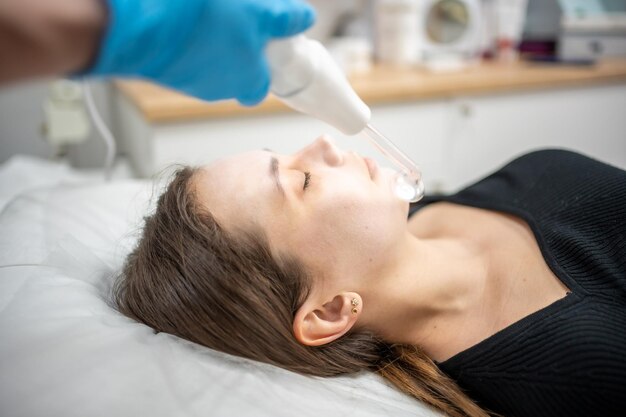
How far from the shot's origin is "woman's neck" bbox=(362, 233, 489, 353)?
95 cm

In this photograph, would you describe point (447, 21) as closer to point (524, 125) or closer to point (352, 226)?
point (524, 125)

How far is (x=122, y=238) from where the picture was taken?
1.09 m

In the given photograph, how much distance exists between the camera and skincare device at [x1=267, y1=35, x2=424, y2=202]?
2.00ft

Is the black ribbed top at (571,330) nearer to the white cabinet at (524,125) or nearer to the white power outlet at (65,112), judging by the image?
the white cabinet at (524,125)

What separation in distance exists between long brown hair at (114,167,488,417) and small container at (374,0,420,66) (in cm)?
132

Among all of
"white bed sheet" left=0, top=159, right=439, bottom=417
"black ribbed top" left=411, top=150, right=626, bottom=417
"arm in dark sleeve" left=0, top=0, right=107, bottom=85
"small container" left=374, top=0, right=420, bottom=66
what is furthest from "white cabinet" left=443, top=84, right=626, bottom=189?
"arm in dark sleeve" left=0, top=0, right=107, bottom=85

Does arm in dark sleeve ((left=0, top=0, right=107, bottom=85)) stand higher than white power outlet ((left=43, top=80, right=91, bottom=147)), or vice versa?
arm in dark sleeve ((left=0, top=0, right=107, bottom=85))

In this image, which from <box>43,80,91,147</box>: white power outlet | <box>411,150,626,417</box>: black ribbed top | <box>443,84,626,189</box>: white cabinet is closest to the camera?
<box>411,150,626,417</box>: black ribbed top

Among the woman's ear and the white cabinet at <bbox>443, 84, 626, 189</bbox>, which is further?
the white cabinet at <bbox>443, 84, 626, 189</bbox>

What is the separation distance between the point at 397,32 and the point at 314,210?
1.32m

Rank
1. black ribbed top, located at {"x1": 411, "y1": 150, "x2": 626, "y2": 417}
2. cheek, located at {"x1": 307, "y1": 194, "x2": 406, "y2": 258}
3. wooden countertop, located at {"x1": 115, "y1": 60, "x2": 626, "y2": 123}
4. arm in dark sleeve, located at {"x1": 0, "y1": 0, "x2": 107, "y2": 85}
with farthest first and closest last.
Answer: wooden countertop, located at {"x1": 115, "y1": 60, "x2": 626, "y2": 123}
cheek, located at {"x1": 307, "y1": 194, "x2": 406, "y2": 258}
black ribbed top, located at {"x1": 411, "y1": 150, "x2": 626, "y2": 417}
arm in dark sleeve, located at {"x1": 0, "y1": 0, "x2": 107, "y2": 85}

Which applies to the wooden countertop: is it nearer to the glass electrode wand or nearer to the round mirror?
the round mirror

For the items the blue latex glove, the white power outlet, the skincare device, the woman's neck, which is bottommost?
the woman's neck

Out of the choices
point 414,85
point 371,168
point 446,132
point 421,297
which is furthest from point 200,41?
point 446,132
